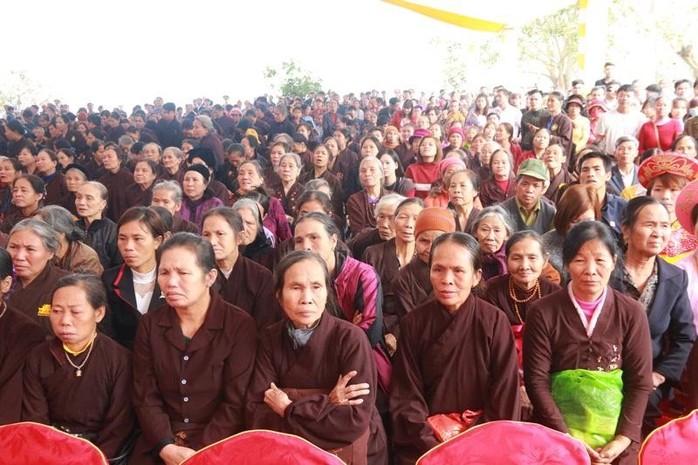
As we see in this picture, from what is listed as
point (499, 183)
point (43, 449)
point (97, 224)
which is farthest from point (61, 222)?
point (499, 183)

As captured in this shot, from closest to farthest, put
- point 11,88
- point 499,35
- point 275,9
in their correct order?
point 499,35
point 11,88
point 275,9

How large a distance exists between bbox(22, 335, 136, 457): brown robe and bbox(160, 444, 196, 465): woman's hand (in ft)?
0.82

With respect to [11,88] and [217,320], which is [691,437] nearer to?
[217,320]

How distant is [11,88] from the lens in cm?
2084

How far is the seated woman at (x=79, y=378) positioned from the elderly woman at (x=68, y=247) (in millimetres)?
1060

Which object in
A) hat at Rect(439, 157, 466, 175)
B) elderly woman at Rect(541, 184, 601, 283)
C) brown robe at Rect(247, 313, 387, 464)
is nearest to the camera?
brown robe at Rect(247, 313, 387, 464)

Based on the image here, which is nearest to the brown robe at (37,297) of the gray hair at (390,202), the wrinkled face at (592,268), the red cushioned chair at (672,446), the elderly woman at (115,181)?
the gray hair at (390,202)

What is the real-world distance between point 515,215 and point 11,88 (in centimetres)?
2119

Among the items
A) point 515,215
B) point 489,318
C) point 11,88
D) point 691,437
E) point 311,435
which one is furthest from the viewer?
point 11,88

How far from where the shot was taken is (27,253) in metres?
2.97

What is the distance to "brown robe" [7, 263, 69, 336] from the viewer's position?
114 inches

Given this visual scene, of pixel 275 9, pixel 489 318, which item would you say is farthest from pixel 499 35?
pixel 489 318

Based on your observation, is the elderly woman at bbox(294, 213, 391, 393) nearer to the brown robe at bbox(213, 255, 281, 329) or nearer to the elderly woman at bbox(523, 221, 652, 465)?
the brown robe at bbox(213, 255, 281, 329)

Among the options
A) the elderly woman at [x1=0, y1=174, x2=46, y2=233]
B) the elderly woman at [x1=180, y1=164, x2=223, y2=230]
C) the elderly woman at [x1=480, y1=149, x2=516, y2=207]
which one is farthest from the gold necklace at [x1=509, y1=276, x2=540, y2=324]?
the elderly woman at [x1=0, y1=174, x2=46, y2=233]
